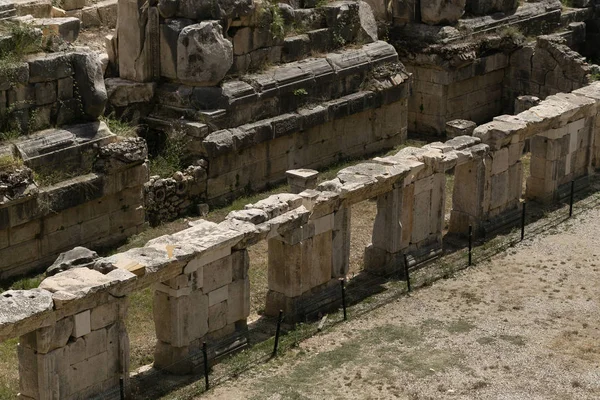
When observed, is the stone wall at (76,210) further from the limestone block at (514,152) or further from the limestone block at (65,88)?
the limestone block at (514,152)

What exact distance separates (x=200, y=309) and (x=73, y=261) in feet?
6.92

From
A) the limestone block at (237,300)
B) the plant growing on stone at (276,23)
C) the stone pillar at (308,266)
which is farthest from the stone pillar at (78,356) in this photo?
the plant growing on stone at (276,23)

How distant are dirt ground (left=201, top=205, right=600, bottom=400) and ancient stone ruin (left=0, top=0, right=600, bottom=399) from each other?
1.07 m

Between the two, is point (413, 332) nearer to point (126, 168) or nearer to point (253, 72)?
point (126, 168)

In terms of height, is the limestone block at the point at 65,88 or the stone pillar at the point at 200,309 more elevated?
the limestone block at the point at 65,88

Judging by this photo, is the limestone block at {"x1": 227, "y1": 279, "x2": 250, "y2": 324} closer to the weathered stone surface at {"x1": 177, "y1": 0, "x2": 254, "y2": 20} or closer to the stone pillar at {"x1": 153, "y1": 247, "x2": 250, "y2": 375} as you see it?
the stone pillar at {"x1": 153, "y1": 247, "x2": 250, "y2": 375}

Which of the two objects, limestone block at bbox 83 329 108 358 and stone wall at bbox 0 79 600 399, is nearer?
stone wall at bbox 0 79 600 399

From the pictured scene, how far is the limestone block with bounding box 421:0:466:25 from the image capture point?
29672 mm

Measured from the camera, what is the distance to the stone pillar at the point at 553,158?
25641 millimetres

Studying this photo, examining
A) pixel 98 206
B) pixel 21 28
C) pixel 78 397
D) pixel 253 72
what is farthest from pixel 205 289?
pixel 253 72

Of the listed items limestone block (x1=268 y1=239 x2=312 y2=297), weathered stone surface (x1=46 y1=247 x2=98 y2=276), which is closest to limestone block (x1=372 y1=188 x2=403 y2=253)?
limestone block (x1=268 y1=239 x2=312 y2=297)

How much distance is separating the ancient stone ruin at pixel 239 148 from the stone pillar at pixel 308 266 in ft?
0.12

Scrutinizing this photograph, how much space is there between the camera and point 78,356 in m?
16.7

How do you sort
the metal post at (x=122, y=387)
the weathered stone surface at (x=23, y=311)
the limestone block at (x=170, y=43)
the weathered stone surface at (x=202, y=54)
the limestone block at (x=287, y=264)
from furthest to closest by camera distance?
the limestone block at (x=170, y=43) → the weathered stone surface at (x=202, y=54) → the limestone block at (x=287, y=264) → the metal post at (x=122, y=387) → the weathered stone surface at (x=23, y=311)
